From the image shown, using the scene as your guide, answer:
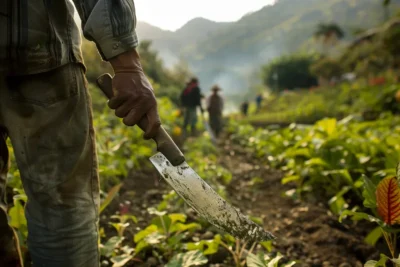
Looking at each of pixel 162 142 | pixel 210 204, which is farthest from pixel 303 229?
pixel 162 142

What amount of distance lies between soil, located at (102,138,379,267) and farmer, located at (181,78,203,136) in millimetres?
5506

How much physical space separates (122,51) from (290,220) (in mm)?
2282

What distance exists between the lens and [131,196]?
341cm

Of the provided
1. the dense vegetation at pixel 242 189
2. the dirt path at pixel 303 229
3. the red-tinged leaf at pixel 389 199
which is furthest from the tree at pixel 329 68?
the red-tinged leaf at pixel 389 199

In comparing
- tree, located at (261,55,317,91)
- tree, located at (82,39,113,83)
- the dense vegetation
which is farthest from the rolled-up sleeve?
tree, located at (261,55,317,91)

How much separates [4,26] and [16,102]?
0.26 m

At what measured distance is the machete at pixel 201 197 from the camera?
4.48ft

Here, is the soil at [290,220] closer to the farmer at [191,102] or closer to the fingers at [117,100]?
the fingers at [117,100]

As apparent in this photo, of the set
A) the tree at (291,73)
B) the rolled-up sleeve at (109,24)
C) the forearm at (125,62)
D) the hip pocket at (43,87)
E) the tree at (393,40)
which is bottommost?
the tree at (291,73)

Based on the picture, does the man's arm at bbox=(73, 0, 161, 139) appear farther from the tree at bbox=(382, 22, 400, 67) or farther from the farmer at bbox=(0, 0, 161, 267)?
the tree at bbox=(382, 22, 400, 67)

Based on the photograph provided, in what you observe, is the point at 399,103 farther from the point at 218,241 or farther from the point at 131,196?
the point at 218,241

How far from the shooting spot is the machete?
1365 mm

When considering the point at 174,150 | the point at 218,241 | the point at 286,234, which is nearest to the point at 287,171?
the point at 286,234

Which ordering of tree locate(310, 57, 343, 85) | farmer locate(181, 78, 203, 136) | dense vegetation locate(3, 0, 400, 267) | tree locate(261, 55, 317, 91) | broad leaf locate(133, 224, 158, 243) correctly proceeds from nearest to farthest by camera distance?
1. dense vegetation locate(3, 0, 400, 267)
2. broad leaf locate(133, 224, 158, 243)
3. farmer locate(181, 78, 203, 136)
4. tree locate(310, 57, 343, 85)
5. tree locate(261, 55, 317, 91)
